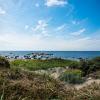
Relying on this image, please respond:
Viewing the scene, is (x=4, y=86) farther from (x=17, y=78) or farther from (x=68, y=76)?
(x=68, y=76)

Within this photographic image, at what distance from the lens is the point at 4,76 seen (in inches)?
215

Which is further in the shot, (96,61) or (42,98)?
(96,61)

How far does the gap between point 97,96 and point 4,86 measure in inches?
74.5

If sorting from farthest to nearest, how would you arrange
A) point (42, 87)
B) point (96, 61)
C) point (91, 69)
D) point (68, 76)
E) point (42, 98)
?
point (96, 61)
point (91, 69)
point (68, 76)
point (42, 87)
point (42, 98)

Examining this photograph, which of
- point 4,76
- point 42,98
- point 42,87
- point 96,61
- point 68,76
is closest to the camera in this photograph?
point 42,98

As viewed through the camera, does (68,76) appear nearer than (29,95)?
No

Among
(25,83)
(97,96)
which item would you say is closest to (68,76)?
(25,83)

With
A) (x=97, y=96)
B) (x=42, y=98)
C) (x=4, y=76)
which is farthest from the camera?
(x=4, y=76)

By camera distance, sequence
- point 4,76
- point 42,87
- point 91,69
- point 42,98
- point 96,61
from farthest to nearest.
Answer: point 96,61 < point 91,69 < point 4,76 < point 42,87 < point 42,98

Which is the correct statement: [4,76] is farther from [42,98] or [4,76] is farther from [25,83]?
[42,98]

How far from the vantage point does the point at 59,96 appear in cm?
439

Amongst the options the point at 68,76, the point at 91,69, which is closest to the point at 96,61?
the point at 91,69

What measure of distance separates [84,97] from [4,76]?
2.26m

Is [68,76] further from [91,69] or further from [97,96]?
[97,96]
